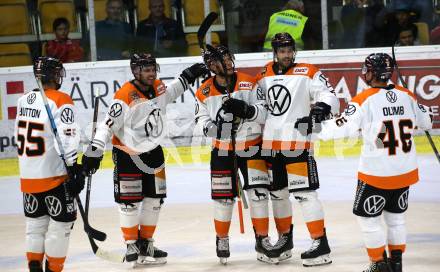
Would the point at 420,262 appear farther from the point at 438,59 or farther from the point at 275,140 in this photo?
the point at 438,59

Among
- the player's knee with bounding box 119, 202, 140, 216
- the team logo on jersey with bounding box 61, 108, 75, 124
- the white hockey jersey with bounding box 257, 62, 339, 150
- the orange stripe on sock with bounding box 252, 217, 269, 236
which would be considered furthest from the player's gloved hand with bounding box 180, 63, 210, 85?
the team logo on jersey with bounding box 61, 108, 75, 124

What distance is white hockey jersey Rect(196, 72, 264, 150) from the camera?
19.9 ft

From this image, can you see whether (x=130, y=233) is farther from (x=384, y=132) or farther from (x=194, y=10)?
(x=194, y=10)

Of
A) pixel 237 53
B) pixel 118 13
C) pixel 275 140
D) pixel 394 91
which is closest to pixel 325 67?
pixel 237 53

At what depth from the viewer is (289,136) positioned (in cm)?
599

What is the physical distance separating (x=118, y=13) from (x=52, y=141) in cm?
501

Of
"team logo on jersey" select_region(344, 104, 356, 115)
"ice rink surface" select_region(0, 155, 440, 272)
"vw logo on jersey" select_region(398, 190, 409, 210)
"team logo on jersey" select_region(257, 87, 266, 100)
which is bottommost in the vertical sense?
"ice rink surface" select_region(0, 155, 440, 272)

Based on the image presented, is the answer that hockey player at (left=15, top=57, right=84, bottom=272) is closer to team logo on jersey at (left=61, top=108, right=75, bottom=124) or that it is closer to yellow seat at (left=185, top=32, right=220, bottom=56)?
team logo on jersey at (left=61, top=108, right=75, bottom=124)

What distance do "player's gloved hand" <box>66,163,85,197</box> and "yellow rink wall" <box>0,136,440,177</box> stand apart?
13.0 ft

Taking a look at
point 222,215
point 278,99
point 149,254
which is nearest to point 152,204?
point 149,254

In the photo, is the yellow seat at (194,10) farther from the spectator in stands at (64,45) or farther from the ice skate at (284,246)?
the ice skate at (284,246)

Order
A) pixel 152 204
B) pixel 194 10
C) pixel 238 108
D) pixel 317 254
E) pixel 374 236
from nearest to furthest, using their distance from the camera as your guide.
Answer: pixel 374 236, pixel 317 254, pixel 238 108, pixel 152 204, pixel 194 10

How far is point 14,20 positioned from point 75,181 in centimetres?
537

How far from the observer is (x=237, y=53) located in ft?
32.9
